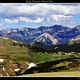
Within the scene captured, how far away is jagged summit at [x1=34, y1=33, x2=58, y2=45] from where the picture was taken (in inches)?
188

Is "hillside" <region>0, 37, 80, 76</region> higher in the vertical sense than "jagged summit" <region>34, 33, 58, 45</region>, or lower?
lower

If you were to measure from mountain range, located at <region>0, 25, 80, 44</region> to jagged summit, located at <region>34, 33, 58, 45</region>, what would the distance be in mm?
28

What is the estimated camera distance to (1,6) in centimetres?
471

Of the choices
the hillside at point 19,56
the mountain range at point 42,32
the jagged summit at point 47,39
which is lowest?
the hillside at point 19,56

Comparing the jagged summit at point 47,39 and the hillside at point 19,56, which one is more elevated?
the jagged summit at point 47,39

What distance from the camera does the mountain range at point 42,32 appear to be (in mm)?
4754

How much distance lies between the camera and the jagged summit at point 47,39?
4766mm

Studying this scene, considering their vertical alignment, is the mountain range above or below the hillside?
above

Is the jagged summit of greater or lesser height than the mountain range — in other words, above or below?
below

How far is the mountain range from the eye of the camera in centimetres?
475

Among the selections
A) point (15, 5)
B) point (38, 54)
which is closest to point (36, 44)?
point (38, 54)

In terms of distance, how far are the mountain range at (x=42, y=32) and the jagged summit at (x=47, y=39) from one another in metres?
0.03

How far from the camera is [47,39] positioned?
479 centimetres

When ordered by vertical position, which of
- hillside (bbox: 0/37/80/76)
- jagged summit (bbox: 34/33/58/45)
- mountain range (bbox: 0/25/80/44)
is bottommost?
hillside (bbox: 0/37/80/76)
